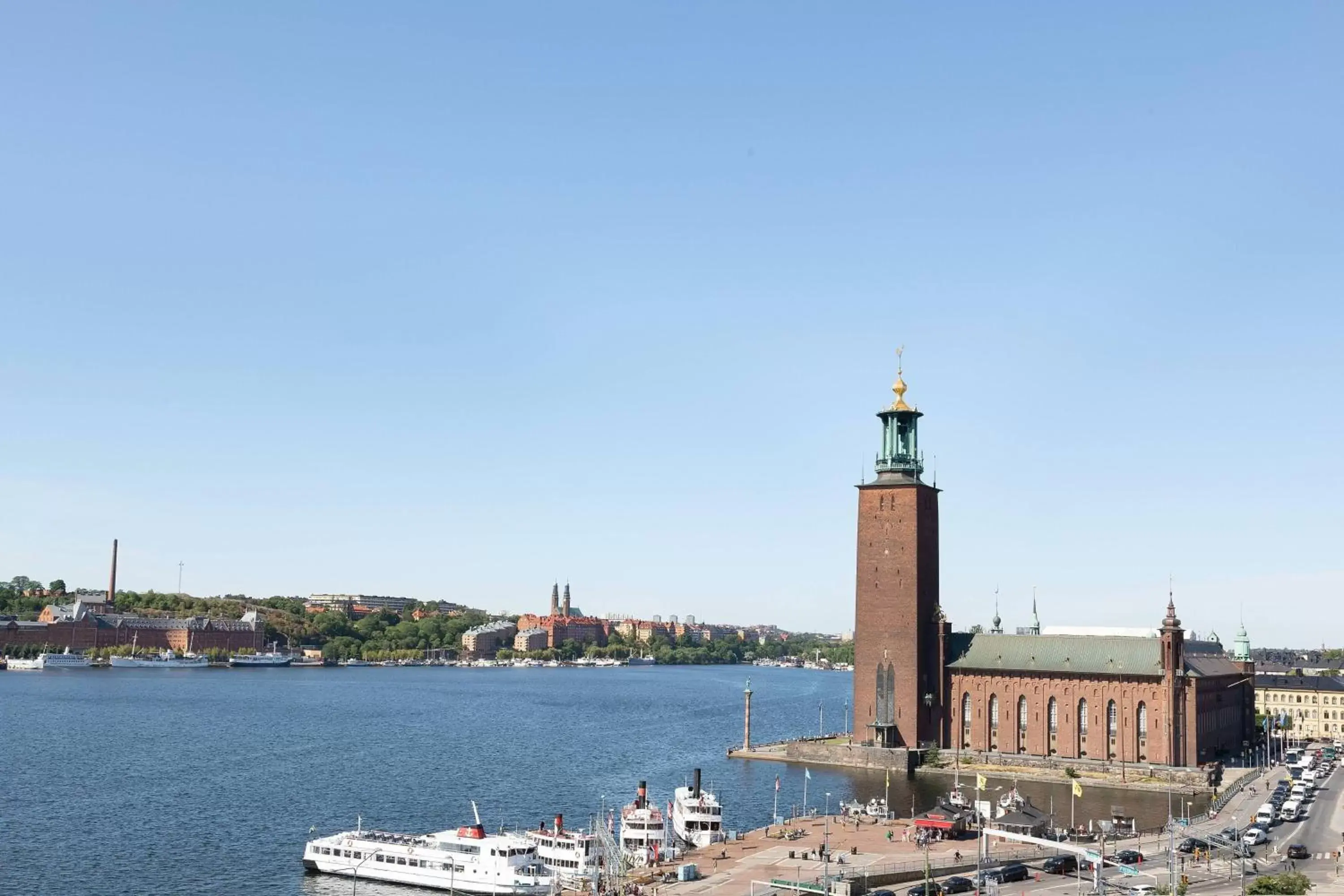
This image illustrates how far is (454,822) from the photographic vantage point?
95.6 metres

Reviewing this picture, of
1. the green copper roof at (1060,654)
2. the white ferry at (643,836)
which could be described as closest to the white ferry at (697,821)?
the white ferry at (643,836)

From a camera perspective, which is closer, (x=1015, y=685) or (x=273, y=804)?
(x=273, y=804)

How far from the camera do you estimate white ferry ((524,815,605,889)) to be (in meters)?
74.7

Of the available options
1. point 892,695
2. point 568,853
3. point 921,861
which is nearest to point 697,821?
point 568,853

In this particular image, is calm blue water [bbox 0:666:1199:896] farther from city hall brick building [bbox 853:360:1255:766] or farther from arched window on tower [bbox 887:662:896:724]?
city hall brick building [bbox 853:360:1255:766]

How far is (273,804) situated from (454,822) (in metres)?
16.3

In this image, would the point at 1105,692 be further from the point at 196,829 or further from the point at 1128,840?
the point at 196,829

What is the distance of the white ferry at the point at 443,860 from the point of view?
7469 centimetres

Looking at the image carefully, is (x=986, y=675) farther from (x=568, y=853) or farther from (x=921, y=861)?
(x=568, y=853)

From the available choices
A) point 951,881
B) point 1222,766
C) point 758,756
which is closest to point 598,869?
point 951,881

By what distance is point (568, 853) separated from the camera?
76.0 meters

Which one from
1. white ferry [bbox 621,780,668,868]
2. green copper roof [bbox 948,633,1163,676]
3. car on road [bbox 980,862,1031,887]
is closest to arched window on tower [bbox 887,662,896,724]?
green copper roof [bbox 948,633,1163,676]

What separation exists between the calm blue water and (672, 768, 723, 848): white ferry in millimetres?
10727

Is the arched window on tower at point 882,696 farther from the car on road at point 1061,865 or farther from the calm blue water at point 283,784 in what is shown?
the car on road at point 1061,865
